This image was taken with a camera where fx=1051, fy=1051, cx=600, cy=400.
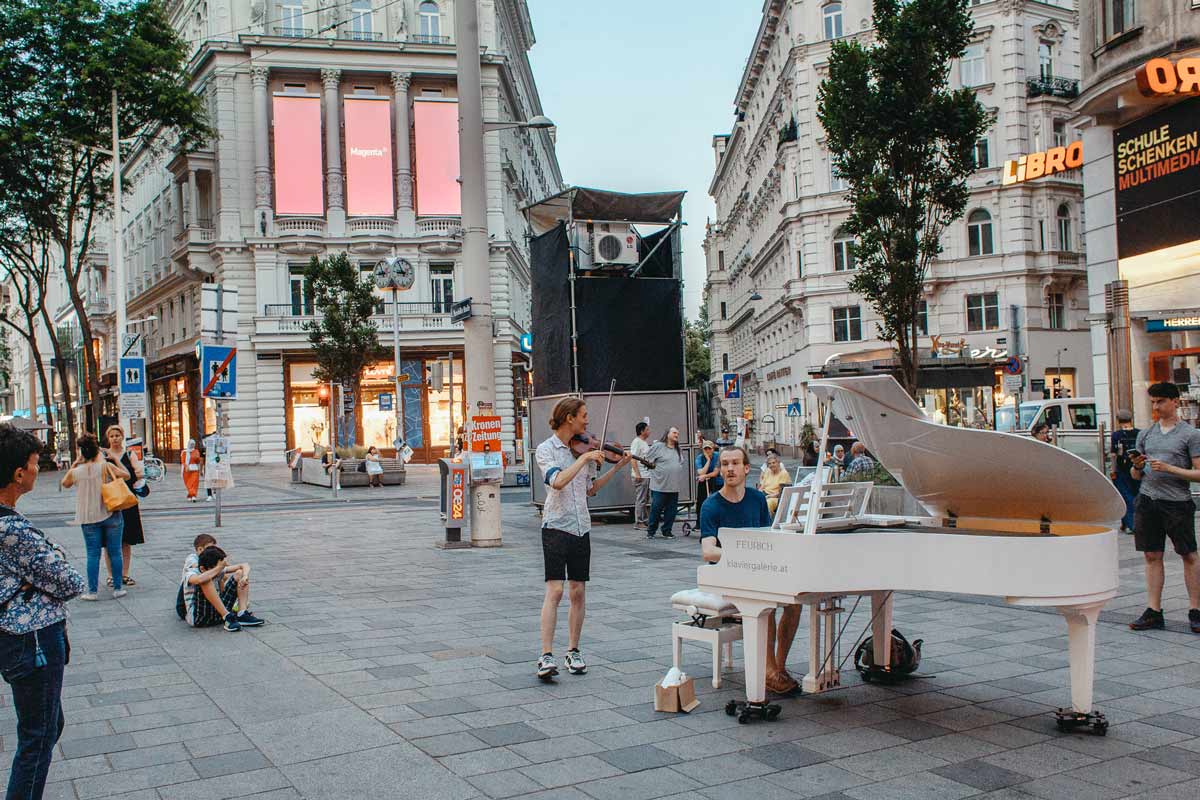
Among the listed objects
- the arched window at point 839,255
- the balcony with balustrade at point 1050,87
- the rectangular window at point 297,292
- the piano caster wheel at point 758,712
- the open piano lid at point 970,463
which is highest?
the balcony with balustrade at point 1050,87

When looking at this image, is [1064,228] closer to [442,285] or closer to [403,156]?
[442,285]

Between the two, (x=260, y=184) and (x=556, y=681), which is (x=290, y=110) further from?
(x=556, y=681)

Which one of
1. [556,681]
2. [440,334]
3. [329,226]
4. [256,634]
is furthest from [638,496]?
[329,226]

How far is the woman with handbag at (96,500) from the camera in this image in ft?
34.9

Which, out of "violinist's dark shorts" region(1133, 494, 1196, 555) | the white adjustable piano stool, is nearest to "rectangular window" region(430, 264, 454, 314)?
"violinist's dark shorts" region(1133, 494, 1196, 555)

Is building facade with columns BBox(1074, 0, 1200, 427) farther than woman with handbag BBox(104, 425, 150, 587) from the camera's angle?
Yes

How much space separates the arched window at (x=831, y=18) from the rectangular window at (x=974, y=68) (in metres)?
5.66

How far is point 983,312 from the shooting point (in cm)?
4450

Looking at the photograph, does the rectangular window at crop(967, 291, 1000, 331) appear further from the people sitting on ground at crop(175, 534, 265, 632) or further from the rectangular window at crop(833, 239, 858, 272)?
the people sitting on ground at crop(175, 534, 265, 632)

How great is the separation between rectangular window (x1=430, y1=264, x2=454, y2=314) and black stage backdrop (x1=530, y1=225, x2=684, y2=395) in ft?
90.3

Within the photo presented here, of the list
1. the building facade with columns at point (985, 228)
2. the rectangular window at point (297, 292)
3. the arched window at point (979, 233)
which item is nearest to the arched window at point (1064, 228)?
the building facade with columns at point (985, 228)

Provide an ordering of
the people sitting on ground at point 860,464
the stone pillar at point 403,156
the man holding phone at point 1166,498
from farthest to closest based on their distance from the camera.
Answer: the stone pillar at point 403,156 → the people sitting on ground at point 860,464 → the man holding phone at point 1166,498

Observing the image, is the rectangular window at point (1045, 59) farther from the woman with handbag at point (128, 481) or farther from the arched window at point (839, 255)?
the woman with handbag at point (128, 481)

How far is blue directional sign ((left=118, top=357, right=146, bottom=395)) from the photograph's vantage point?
22.2 metres
